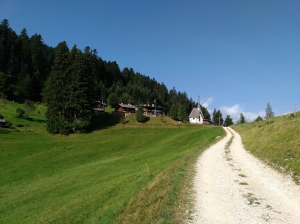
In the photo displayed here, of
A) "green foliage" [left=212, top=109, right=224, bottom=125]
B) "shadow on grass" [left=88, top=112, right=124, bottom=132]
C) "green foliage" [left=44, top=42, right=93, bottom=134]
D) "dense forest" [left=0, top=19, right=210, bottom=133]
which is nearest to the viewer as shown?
"green foliage" [left=44, top=42, right=93, bottom=134]

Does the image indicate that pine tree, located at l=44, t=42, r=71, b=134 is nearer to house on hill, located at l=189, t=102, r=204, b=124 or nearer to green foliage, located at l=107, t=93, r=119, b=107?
green foliage, located at l=107, t=93, r=119, b=107

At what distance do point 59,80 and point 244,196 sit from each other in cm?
6139

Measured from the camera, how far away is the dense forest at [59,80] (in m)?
63.1

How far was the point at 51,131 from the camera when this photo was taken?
2343 inches

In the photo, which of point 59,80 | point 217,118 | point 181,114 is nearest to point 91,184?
point 59,80

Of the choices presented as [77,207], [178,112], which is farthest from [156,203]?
[178,112]

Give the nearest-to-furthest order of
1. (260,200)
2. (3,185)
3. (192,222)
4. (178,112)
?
(192,222), (260,200), (3,185), (178,112)

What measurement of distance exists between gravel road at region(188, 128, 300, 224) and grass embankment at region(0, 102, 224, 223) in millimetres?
860

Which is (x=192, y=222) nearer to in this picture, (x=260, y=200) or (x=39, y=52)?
(x=260, y=200)

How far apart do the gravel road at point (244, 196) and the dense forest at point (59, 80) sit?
50858mm

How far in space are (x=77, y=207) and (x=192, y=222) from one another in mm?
8655

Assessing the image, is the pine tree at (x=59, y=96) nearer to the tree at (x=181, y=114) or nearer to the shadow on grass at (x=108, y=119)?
the shadow on grass at (x=108, y=119)

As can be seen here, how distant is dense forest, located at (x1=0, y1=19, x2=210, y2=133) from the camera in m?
63.1

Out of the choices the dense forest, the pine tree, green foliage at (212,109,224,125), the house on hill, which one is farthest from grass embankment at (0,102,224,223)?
green foliage at (212,109,224,125)
